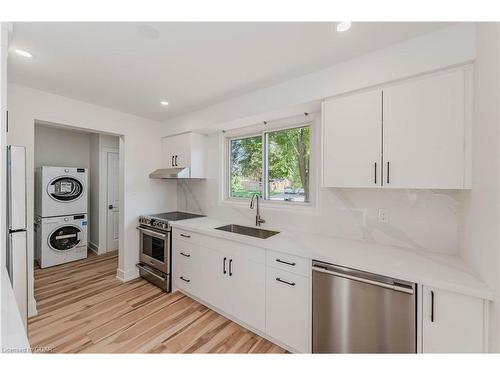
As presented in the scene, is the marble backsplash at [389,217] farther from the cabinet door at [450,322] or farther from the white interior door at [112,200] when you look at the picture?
the white interior door at [112,200]

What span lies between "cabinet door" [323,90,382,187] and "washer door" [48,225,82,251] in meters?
4.30

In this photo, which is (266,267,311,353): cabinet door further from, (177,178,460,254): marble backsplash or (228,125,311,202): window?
(228,125,311,202): window

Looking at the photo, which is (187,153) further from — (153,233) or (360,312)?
(360,312)

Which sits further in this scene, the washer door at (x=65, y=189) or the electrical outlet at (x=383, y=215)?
the washer door at (x=65, y=189)

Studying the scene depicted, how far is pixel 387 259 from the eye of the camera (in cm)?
142

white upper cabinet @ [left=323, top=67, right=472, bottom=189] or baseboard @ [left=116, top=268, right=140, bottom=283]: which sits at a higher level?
white upper cabinet @ [left=323, top=67, right=472, bottom=189]

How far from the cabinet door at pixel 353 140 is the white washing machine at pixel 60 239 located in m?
4.28

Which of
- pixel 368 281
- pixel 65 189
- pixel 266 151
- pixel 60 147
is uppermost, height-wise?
pixel 60 147

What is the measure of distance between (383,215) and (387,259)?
46 centimetres

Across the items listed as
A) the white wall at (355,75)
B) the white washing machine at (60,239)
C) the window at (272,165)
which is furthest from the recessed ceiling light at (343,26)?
the white washing machine at (60,239)

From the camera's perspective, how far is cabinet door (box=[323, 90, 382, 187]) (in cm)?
151

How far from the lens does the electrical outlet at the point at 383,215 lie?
1.74 metres

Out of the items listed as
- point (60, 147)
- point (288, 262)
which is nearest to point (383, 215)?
point (288, 262)

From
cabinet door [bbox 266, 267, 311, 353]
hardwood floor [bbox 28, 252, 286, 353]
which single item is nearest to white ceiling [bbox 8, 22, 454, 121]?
cabinet door [bbox 266, 267, 311, 353]
